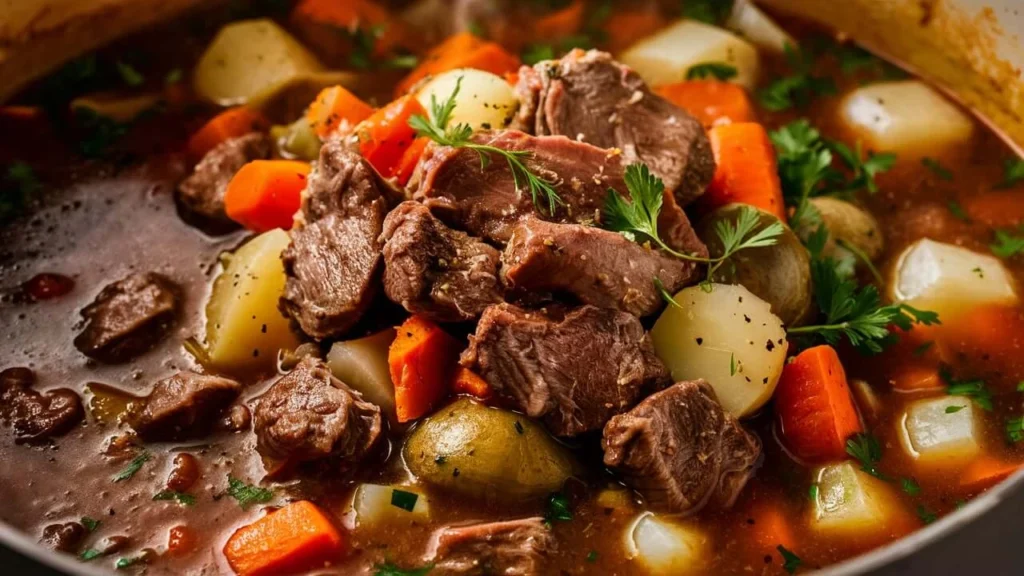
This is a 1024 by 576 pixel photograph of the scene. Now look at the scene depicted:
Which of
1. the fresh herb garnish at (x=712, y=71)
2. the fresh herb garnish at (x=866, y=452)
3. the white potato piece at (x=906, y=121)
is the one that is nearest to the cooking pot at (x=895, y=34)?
the white potato piece at (x=906, y=121)

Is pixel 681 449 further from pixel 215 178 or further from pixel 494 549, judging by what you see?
pixel 215 178

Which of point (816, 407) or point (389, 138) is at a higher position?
point (389, 138)

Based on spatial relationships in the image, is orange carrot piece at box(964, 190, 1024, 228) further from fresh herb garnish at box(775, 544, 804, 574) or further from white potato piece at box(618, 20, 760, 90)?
fresh herb garnish at box(775, 544, 804, 574)

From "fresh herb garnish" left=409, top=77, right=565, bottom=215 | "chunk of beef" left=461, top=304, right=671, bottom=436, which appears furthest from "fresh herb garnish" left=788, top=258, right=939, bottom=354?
"fresh herb garnish" left=409, top=77, right=565, bottom=215

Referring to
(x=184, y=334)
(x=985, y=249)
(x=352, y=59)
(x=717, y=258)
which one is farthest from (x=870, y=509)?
(x=352, y=59)

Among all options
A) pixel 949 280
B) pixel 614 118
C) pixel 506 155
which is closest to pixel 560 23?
pixel 614 118

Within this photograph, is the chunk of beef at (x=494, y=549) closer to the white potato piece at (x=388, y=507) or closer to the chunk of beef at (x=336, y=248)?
the white potato piece at (x=388, y=507)

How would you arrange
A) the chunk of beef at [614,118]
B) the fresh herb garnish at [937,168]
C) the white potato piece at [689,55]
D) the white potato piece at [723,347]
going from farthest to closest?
the white potato piece at [689,55] < the fresh herb garnish at [937,168] < the chunk of beef at [614,118] < the white potato piece at [723,347]
